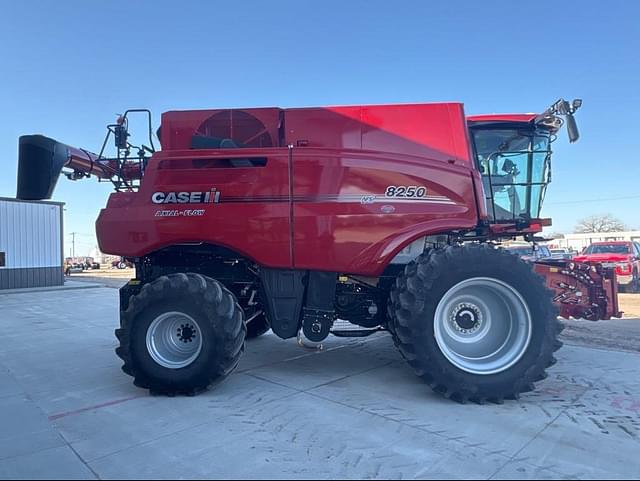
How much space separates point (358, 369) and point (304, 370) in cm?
66

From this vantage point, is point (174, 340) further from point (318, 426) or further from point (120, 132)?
point (120, 132)

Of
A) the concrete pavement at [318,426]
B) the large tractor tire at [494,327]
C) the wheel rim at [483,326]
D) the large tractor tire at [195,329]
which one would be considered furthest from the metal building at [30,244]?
the wheel rim at [483,326]

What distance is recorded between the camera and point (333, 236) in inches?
165

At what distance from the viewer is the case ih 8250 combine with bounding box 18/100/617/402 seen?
13.0 ft

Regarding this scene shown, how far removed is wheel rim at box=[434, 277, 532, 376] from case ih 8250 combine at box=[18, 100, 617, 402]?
1cm

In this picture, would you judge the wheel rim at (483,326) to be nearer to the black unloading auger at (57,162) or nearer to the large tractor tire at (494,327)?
the large tractor tire at (494,327)

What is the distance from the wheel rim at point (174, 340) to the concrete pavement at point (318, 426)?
0.39m

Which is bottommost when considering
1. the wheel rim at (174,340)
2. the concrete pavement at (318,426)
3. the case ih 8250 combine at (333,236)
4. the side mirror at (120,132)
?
the concrete pavement at (318,426)

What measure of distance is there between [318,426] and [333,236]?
179cm

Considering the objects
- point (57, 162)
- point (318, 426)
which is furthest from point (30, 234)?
point (318, 426)

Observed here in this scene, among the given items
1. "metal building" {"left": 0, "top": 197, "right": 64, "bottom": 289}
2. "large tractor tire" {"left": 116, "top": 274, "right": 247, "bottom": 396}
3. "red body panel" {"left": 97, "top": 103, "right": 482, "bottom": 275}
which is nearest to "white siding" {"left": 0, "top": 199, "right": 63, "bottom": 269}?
"metal building" {"left": 0, "top": 197, "right": 64, "bottom": 289}

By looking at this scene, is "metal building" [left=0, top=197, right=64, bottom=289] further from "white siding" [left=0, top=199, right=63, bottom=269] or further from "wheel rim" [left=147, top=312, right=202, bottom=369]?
"wheel rim" [left=147, top=312, right=202, bottom=369]

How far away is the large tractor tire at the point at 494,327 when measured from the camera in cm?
383

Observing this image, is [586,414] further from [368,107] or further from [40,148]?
[40,148]
